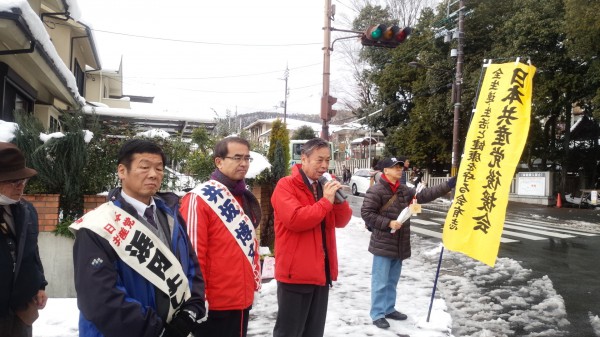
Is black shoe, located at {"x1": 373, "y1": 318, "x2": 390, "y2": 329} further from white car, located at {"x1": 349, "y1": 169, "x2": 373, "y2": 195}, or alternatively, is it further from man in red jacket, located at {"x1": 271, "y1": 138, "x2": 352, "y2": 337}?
white car, located at {"x1": 349, "y1": 169, "x2": 373, "y2": 195}

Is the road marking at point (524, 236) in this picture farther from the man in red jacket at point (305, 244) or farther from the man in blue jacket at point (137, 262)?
the man in blue jacket at point (137, 262)

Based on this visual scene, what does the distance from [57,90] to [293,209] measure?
7.70 m

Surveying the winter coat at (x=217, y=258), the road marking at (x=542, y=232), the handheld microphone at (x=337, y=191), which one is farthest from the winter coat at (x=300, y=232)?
the road marking at (x=542, y=232)

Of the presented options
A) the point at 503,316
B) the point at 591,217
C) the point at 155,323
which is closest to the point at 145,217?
the point at 155,323

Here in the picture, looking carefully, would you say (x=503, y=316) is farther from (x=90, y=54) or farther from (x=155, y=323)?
(x=90, y=54)

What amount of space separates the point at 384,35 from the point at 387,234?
6577 millimetres

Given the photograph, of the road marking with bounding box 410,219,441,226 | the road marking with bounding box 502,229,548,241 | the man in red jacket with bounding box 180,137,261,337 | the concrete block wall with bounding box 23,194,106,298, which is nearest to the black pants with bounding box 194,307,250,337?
the man in red jacket with bounding box 180,137,261,337

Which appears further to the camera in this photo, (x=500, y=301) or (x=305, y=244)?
(x=500, y=301)

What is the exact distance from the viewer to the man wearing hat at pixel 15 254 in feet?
8.00

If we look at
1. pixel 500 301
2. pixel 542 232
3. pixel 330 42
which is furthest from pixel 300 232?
pixel 542 232

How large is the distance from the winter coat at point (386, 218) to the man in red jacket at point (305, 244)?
1.24 m

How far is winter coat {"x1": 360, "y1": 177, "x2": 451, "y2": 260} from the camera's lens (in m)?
4.69

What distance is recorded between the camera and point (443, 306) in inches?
213

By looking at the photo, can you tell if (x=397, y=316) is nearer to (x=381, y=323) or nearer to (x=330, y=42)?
(x=381, y=323)
